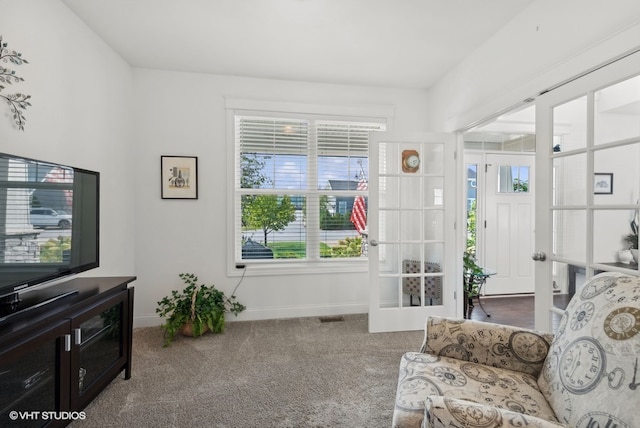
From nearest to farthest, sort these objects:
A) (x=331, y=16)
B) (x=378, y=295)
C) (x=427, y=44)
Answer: (x=331, y=16) < (x=427, y=44) < (x=378, y=295)

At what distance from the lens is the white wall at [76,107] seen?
180cm

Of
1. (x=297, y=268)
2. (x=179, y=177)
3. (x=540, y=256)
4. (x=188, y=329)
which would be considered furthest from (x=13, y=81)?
(x=540, y=256)

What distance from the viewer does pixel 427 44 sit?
2.63 metres

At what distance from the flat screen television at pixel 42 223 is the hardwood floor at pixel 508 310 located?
368 cm

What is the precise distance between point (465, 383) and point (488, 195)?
352 cm

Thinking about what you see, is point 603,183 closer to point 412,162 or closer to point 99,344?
point 412,162

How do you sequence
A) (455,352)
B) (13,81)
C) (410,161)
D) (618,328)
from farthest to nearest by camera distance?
(410,161) < (13,81) < (455,352) < (618,328)

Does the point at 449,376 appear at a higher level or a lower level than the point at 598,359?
lower

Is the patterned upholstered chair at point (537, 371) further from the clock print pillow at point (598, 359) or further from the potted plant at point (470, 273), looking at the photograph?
the potted plant at point (470, 273)

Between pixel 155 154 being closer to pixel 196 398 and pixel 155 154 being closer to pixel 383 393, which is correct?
pixel 196 398

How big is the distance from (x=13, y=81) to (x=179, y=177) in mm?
1449

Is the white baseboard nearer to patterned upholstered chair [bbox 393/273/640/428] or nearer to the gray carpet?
the gray carpet

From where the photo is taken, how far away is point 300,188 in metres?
3.40

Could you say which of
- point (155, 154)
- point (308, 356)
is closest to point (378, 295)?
point (308, 356)
